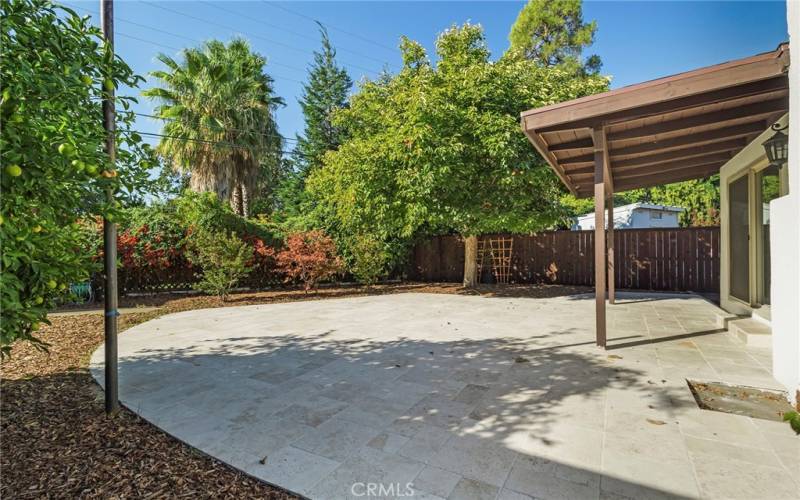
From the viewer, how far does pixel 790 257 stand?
278 cm

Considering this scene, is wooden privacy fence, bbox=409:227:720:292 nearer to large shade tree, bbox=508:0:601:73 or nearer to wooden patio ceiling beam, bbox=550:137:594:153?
wooden patio ceiling beam, bbox=550:137:594:153

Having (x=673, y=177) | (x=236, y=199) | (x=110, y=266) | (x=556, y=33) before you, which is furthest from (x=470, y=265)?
(x=556, y=33)

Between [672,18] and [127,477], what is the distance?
1016cm

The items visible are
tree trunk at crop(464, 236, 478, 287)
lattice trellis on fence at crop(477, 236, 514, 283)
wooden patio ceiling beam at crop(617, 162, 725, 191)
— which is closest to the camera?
wooden patio ceiling beam at crop(617, 162, 725, 191)

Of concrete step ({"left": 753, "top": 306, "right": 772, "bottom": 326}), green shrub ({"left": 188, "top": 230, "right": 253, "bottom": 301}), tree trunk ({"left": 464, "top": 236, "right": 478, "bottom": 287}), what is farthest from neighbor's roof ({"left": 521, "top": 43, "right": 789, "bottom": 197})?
green shrub ({"left": 188, "top": 230, "right": 253, "bottom": 301})

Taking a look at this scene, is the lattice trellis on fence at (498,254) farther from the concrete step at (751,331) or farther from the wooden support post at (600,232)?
the wooden support post at (600,232)

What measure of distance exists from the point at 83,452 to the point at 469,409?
2.37 metres

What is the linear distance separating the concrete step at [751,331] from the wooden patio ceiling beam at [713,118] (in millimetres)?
2291

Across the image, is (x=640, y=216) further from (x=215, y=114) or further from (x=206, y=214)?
(x=215, y=114)

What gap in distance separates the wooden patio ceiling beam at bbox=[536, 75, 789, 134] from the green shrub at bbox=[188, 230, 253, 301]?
726 centimetres

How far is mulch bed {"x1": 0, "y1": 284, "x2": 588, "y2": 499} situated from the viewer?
189 centimetres

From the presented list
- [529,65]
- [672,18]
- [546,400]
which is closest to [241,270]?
[546,400]

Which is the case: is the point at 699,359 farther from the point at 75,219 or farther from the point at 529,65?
the point at 529,65

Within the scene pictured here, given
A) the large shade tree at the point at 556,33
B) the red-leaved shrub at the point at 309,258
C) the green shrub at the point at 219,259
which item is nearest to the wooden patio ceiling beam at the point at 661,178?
the red-leaved shrub at the point at 309,258
